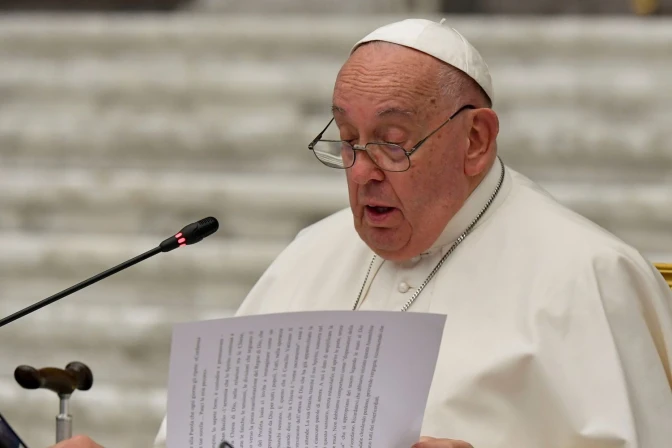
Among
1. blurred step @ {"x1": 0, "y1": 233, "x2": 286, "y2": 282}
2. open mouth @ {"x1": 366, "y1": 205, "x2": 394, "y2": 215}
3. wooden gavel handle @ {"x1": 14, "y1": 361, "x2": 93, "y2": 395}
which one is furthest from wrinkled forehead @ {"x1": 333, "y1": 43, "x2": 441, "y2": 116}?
blurred step @ {"x1": 0, "y1": 233, "x2": 286, "y2": 282}

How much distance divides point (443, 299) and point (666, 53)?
2.09 metres

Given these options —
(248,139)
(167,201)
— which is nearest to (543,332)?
(248,139)

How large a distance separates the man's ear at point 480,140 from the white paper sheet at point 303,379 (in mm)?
789

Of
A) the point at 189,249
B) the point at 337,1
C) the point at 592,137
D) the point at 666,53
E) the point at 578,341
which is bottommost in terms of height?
the point at 578,341

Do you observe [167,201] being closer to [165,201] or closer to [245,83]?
[165,201]

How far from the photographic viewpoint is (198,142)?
15.9 feet

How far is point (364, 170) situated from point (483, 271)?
1.39ft

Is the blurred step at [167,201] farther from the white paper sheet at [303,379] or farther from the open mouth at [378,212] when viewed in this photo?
the white paper sheet at [303,379]

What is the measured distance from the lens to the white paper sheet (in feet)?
6.82

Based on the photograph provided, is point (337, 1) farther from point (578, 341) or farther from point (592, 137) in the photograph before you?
point (578, 341)

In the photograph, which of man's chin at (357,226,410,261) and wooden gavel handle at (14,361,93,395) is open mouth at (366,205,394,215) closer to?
man's chin at (357,226,410,261)

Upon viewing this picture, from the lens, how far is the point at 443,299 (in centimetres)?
279

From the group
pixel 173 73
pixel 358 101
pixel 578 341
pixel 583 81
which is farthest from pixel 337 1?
pixel 578 341

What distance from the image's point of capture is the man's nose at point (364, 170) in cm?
268
